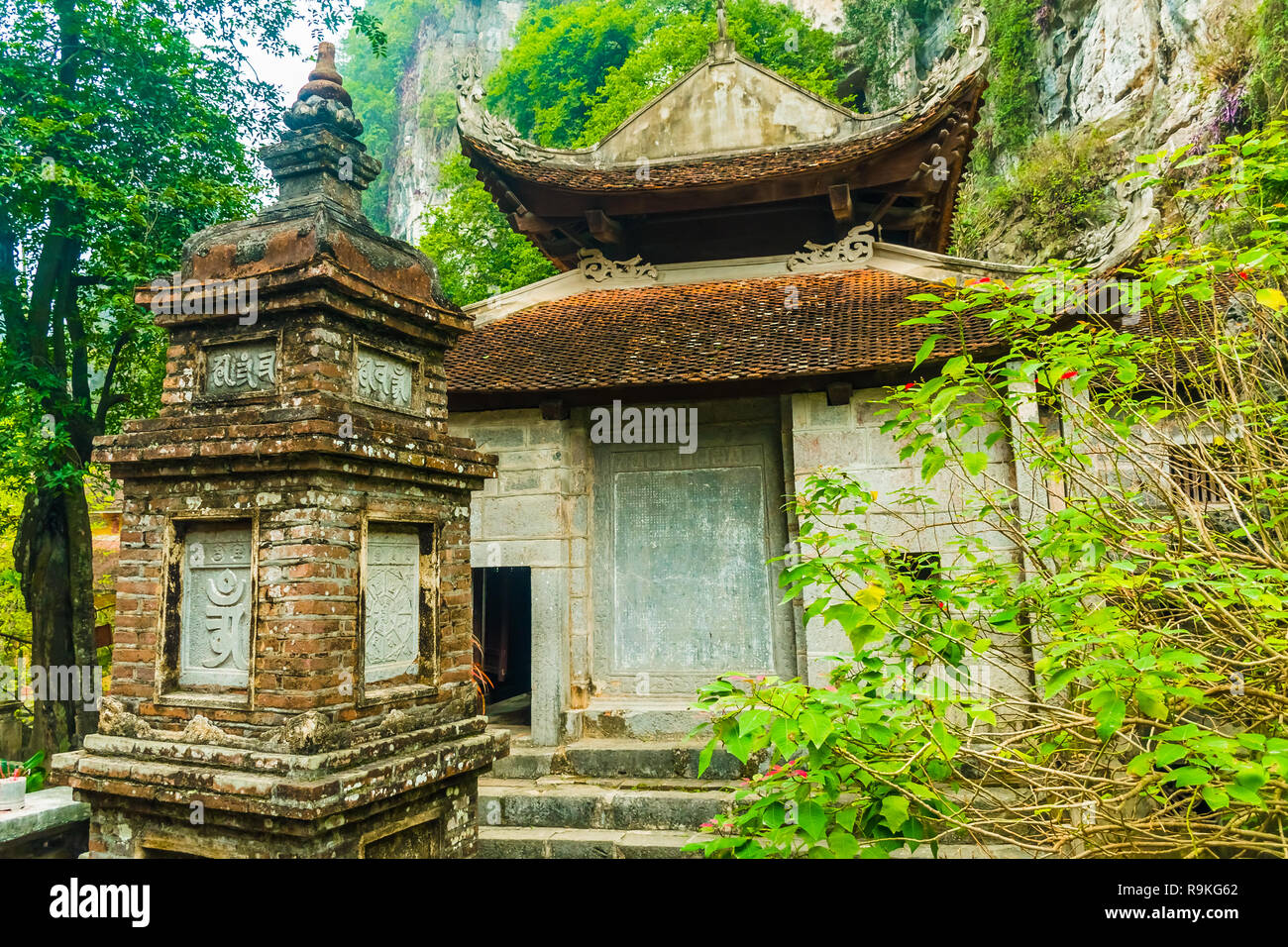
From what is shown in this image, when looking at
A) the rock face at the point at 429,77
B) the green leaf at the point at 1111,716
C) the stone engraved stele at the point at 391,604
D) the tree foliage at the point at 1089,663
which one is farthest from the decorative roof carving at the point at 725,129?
the rock face at the point at 429,77

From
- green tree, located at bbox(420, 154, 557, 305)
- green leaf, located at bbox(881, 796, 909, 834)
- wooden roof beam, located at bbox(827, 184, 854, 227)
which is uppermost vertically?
green tree, located at bbox(420, 154, 557, 305)

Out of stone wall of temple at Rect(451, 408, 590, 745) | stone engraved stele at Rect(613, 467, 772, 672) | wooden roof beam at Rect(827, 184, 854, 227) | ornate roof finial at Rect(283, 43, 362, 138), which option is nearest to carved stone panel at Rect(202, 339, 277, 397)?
ornate roof finial at Rect(283, 43, 362, 138)

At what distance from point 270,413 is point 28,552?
7.45 m

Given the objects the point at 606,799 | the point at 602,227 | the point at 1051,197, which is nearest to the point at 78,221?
the point at 602,227

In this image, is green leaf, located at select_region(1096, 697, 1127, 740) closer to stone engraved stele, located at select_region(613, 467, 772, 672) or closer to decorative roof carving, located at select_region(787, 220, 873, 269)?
stone engraved stele, located at select_region(613, 467, 772, 672)

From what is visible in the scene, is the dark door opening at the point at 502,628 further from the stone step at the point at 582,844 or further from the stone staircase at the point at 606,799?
the stone step at the point at 582,844

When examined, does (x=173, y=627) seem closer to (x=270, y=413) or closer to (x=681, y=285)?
(x=270, y=413)

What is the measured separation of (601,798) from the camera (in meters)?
6.59

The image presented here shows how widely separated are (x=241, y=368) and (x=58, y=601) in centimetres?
694

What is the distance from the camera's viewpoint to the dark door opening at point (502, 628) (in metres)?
10.4

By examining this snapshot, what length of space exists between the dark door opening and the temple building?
7.64 ft

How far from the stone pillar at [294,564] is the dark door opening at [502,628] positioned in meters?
6.15

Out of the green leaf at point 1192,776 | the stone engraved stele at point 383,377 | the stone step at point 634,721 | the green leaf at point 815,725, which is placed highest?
the stone engraved stele at point 383,377

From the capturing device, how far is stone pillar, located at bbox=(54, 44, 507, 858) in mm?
3293
